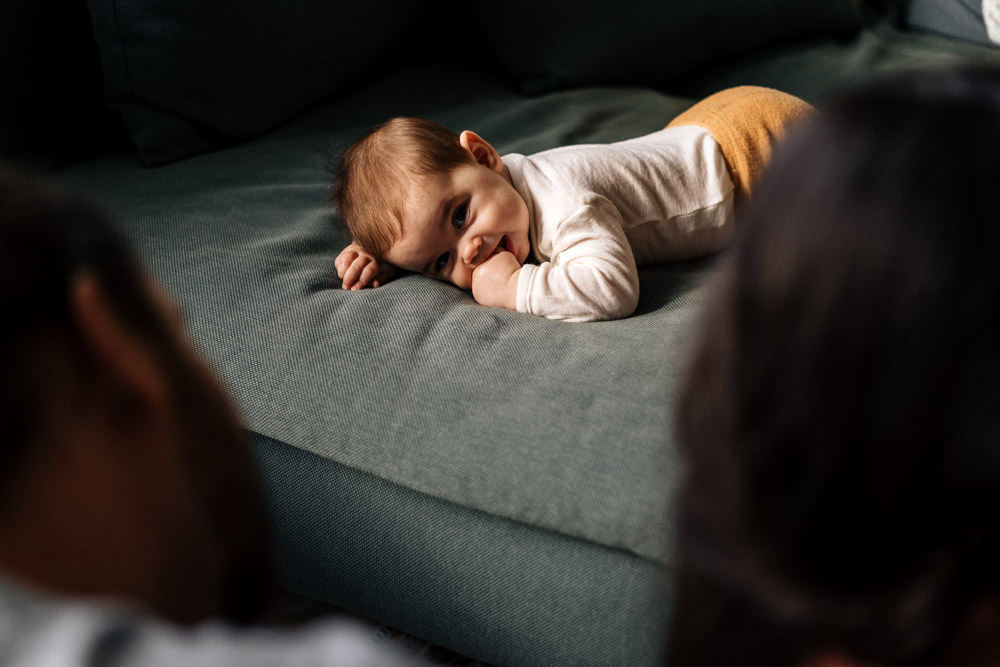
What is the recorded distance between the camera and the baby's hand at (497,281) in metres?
1.14

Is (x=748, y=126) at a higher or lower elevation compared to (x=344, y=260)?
higher

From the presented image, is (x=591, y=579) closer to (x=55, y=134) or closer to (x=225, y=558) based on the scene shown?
(x=225, y=558)

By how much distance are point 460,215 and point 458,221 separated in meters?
0.01

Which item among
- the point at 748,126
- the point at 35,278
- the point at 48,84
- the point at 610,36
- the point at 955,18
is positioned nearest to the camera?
the point at 35,278

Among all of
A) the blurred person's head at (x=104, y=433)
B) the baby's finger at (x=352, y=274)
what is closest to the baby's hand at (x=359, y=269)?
the baby's finger at (x=352, y=274)

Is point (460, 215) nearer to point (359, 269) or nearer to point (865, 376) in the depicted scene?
point (359, 269)

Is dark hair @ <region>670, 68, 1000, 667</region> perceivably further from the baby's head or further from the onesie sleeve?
the baby's head

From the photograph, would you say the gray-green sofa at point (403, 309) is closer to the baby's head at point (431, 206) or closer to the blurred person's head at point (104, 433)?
the baby's head at point (431, 206)

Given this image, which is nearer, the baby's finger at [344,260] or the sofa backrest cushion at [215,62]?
the baby's finger at [344,260]

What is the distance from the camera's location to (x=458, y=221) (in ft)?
3.84

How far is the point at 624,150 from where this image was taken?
4.20ft

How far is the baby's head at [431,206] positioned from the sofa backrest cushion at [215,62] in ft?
1.44

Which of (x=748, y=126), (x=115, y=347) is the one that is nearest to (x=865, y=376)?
(x=115, y=347)

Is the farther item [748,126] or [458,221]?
[748,126]
